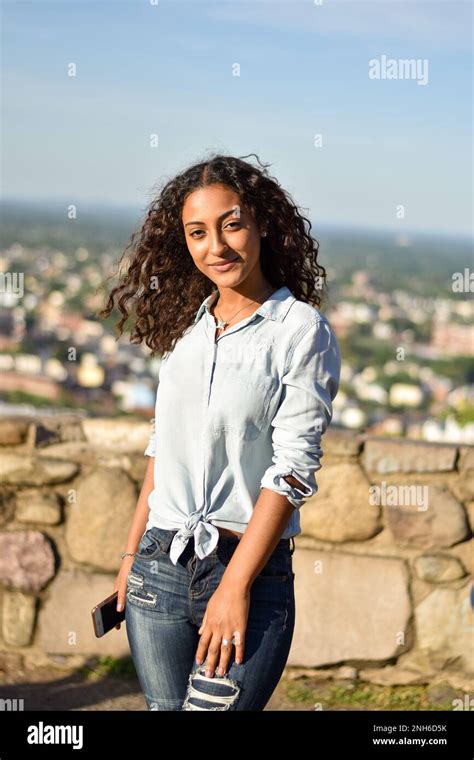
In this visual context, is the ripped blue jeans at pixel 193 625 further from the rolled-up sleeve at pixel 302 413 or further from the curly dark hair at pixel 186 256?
the curly dark hair at pixel 186 256

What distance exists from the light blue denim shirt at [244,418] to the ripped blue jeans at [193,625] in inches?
1.3

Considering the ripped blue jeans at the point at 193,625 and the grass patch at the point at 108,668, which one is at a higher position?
the ripped blue jeans at the point at 193,625

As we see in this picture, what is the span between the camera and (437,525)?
3404 mm

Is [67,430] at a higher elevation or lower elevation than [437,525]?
higher

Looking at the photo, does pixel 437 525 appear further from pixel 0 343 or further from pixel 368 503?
pixel 0 343

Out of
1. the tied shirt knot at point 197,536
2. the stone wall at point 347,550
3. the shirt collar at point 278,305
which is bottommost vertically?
the stone wall at point 347,550

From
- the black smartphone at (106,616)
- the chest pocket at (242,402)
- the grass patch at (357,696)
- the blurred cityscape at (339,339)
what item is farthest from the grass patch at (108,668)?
the chest pocket at (242,402)

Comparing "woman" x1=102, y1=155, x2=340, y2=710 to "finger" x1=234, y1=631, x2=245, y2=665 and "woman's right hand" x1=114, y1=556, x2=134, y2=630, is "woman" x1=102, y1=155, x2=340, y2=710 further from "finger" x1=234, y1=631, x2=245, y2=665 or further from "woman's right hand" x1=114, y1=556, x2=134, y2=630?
"woman's right hand" x1=114, y1=556, x2=134, y2=630

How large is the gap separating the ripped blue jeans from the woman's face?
46 cm

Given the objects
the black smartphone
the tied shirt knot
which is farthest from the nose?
the black smartphone

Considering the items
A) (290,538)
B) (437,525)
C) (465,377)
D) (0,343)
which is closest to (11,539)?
(437,525)

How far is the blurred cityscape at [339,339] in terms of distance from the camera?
20.2 m

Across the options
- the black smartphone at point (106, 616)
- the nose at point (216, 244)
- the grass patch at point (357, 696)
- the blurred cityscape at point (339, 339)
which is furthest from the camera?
the blurred cityscape at point (339, 339)

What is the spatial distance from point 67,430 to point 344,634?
3.90 feet
